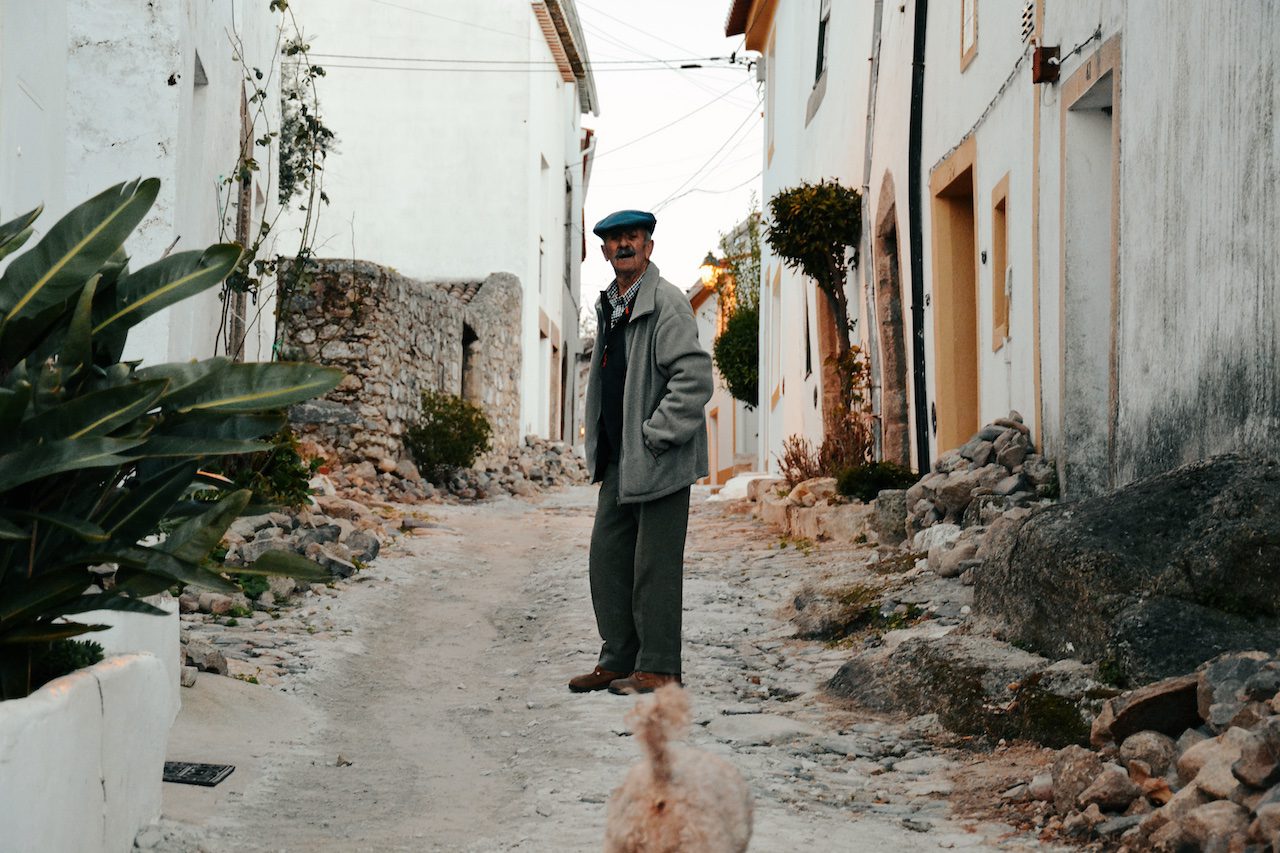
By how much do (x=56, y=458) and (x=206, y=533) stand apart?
0.35 meters

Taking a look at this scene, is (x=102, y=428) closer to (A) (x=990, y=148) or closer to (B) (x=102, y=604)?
(B) (x=102, y=604)

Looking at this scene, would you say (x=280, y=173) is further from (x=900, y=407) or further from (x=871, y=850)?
(x=871, y=850)

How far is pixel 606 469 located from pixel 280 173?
1004cm

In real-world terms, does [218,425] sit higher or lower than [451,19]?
lower

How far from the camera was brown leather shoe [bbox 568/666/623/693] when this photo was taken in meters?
5.34

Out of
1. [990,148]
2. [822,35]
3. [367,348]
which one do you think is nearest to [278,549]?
[990,148]

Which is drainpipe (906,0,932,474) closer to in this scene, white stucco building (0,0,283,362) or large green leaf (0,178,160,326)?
white stucco building (0,0,283,362)

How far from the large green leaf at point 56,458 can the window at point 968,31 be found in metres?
7.22

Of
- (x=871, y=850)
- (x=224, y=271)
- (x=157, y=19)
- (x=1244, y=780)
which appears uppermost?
(x=157, y=19)

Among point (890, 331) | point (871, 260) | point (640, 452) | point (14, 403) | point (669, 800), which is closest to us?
point (669, 800)

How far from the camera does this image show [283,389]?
317 centimetres

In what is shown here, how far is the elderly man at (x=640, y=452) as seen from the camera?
5066 mm

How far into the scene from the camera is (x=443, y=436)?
15.4m

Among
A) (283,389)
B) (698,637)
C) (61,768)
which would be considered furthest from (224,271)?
(698,637)
